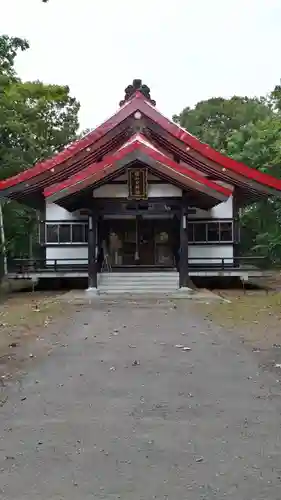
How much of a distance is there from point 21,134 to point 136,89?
576 centimetres

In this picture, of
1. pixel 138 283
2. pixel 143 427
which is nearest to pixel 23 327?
pixel 143 427

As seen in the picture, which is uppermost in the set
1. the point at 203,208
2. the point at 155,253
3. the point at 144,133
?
the point at 144,133

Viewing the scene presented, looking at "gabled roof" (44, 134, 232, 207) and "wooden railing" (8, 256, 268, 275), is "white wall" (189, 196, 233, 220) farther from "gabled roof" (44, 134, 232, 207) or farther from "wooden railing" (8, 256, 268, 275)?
"gabled roof" (44, 134, 232, 207)

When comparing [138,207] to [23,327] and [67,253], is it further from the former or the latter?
[23,327]

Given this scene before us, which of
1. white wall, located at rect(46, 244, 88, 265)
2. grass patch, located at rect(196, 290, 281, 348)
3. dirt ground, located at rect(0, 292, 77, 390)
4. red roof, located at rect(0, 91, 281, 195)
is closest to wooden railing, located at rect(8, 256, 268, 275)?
white wall, located at rect(46, 244, 88, 265)

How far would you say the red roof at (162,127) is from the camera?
19.6 meters

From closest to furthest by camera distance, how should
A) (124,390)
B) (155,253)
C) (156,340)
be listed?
Result: (124,390) → (156,340) → (155,253)

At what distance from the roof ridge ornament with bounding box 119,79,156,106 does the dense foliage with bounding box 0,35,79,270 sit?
418cm

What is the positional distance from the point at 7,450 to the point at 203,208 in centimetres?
1625

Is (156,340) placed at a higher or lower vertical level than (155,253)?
lower

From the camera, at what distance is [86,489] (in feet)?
10.9

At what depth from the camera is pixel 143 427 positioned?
4422 mm

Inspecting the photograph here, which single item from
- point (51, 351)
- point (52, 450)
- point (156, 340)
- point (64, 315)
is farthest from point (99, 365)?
point (64, 315)

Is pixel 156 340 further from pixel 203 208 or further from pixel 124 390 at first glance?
pixel 203 208
